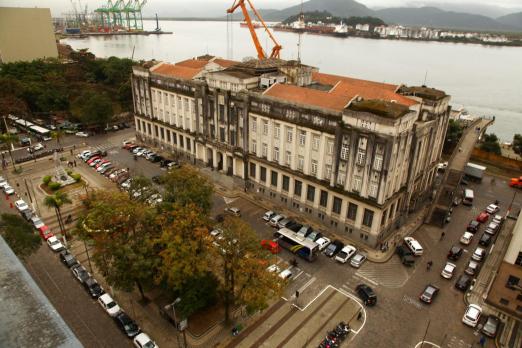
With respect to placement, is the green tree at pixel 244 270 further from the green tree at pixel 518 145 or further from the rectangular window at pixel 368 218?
the green tree at pixel 518 145

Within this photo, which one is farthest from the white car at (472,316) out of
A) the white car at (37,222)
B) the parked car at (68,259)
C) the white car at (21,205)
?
the white car at (21,205)

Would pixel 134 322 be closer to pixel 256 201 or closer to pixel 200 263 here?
pixel 200 263

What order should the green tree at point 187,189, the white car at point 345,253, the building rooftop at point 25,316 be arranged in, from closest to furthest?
1. the building rooftop at point 25,316
2. the green tree at point 187,189
3. the white car at point 345,253

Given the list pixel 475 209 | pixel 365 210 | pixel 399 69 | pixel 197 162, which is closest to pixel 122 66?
pixel 197 162

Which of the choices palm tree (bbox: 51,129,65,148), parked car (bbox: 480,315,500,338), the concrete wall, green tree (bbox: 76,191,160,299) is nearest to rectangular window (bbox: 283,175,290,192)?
green tree (bbox: 76,191,160,299)

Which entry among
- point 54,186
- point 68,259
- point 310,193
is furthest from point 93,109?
point 310,193

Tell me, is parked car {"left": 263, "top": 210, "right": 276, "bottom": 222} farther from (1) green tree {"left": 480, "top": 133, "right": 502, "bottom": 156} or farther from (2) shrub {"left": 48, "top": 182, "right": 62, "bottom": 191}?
(1) green tree {"left": 480, "top": 133, "right": 502, "bottom": 156}

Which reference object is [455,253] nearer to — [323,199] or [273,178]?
[323,199]
